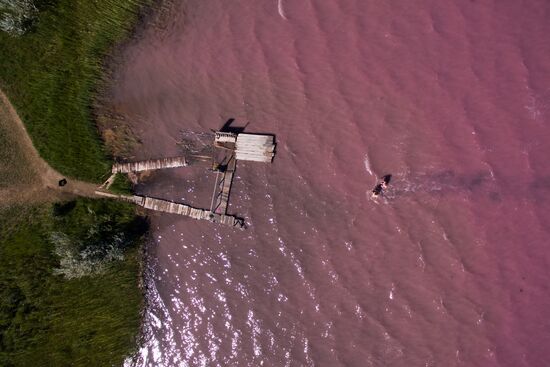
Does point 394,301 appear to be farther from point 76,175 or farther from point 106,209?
point 76,175

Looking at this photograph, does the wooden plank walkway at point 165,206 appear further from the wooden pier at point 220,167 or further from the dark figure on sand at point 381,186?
the dark figure on sand at point 381,186

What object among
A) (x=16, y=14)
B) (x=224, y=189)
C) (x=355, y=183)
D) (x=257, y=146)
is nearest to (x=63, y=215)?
(x=224, y=189)

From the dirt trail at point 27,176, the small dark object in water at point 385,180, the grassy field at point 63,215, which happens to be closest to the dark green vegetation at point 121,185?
the grassy field at point 63,215

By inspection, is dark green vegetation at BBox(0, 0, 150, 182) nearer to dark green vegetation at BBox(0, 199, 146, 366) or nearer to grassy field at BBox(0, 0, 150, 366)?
grassy field at BBox(0, 0, 150, 366)

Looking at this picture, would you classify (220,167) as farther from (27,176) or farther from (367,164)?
(27,176)

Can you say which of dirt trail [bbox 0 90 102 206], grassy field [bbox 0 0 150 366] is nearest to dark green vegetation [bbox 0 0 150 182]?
grassy field [bbox 0 0 150 366]

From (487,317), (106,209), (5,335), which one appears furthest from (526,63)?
(5,335)
